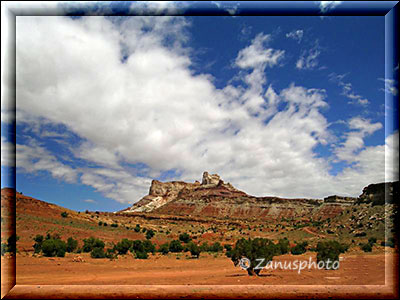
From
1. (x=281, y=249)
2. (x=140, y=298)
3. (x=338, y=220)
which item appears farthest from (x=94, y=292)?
(x=338, y=220)

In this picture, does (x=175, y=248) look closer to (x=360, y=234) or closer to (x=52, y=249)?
(x=52, y=249)

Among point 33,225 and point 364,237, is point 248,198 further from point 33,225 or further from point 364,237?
point 33,225

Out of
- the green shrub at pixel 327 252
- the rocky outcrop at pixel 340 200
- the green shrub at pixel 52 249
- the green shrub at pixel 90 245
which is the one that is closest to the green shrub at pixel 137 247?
the green shrub at pixel 90 245

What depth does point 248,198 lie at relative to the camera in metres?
144

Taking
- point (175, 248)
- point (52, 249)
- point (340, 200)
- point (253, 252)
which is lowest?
point (175, 248)

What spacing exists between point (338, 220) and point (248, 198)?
73569 mm

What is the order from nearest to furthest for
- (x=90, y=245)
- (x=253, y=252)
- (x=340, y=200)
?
(x=253, y=252) < (x=90, y=245) < (x=340, y=200)

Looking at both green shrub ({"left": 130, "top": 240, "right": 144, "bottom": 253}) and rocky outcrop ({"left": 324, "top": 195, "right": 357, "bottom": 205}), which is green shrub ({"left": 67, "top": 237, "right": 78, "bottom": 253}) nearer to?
green shrub ({"left": 130, "top": 240, "right": 144, "bottom": 253})

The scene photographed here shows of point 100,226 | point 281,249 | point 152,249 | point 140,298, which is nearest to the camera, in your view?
point 140,298

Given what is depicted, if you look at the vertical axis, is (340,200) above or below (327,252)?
below

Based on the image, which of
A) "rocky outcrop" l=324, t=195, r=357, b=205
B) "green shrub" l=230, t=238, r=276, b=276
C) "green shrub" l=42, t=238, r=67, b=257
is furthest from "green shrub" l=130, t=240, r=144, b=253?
"rocky outcrop" l=324, t=195, r=357, b=205

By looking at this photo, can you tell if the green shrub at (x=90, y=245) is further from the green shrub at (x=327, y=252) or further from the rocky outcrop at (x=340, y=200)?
the rocky outcrop at (x=340, y=200)

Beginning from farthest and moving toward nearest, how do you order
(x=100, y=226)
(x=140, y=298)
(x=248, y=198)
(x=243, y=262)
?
(x=248, y=198) → (x=100, y=226) → (x=243, y=262) → (x=140, y=298)

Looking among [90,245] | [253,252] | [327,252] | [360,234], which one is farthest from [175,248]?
→ [360,234]
